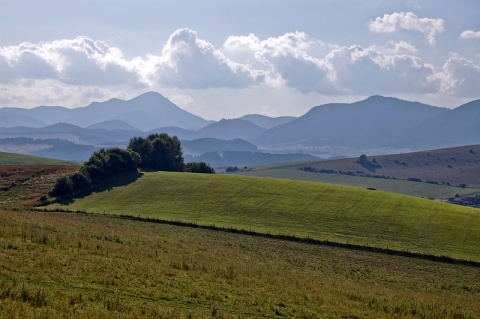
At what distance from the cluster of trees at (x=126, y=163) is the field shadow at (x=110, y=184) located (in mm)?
1206

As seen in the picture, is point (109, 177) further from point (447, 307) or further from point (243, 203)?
point (447, 307)

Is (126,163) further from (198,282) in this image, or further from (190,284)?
(190,284)

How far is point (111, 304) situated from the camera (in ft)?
62.2

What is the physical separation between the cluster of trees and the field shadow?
1.21 metres

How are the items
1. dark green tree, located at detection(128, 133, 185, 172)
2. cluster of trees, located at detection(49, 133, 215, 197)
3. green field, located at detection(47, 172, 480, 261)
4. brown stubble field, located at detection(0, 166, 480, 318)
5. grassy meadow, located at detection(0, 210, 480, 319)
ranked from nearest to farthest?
1. grassy meadow, located at detection(0, 210, 480, 319)
2. brown stubble field, located at detection(0, 166, 480, 318)
3. green field, located at detection(47, 172, 480, 261)
4. cluster of trees, located at detection(49, 133, 215, 197)
5. dark green tree, located at detection(128, 133, 185, 172)

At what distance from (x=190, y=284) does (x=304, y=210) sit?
5038 cm

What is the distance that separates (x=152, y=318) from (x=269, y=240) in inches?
1583

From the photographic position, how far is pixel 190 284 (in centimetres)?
2547

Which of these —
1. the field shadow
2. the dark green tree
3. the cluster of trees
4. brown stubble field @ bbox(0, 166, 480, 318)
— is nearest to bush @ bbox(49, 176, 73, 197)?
the cluster of trees

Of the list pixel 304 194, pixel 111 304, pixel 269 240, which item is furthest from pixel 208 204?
pixel 111 304

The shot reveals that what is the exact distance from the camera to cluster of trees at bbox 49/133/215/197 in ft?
296

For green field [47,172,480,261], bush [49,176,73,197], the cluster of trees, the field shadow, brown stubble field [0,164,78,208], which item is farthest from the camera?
the cluster of trees

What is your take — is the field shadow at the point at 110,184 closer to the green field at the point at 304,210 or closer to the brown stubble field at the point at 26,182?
the green field at the point at 304,210

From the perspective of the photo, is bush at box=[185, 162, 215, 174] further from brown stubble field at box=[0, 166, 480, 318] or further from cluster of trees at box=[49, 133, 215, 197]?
brown stubble field at box=[0, 166, 480, 318]
